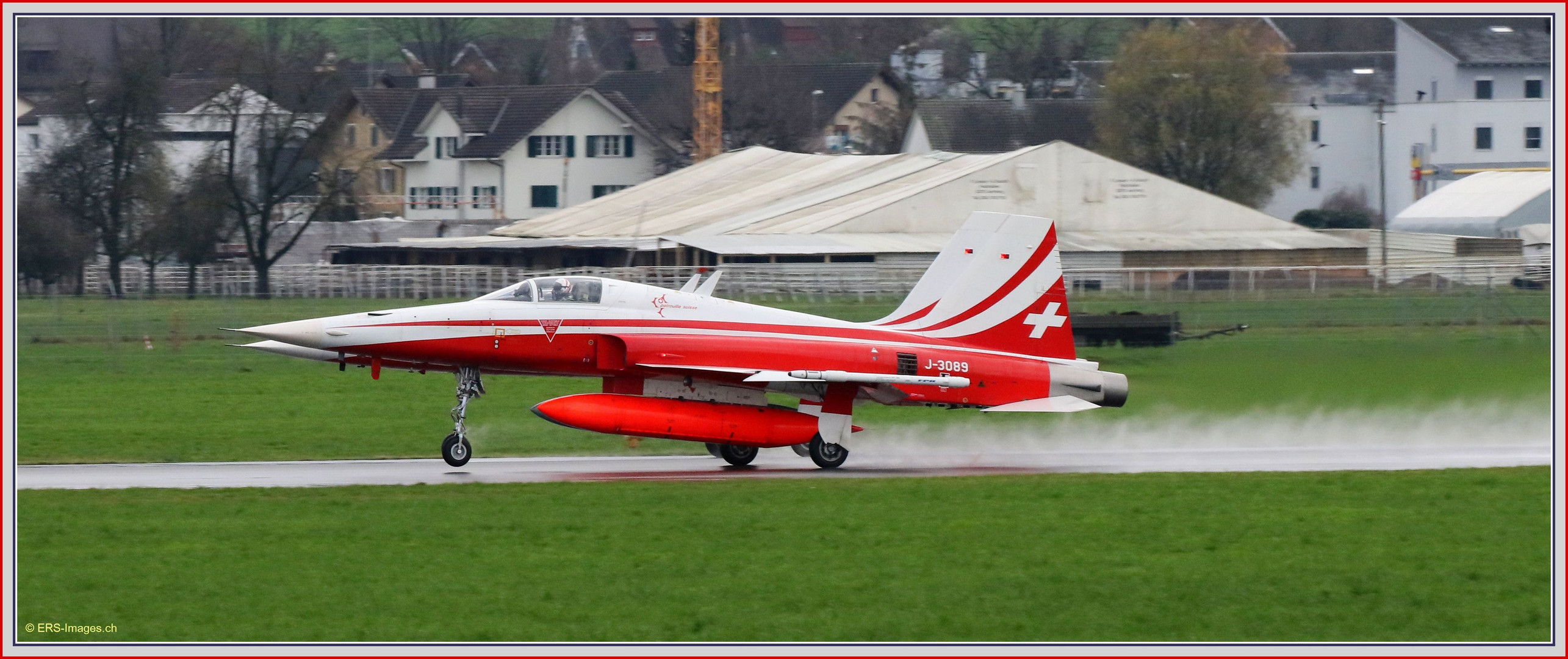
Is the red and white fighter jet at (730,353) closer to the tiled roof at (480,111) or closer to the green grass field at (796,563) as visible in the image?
the green grass field at (796,563)

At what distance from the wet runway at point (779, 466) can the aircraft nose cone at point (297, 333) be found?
1536 mm

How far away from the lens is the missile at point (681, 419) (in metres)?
17.6

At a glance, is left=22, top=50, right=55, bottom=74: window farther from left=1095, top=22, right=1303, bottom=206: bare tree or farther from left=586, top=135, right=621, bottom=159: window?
left=1095, top=22, right=1303, bottom=206: bare tree

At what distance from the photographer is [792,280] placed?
38406 millimetres

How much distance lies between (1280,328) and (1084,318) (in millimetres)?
4357

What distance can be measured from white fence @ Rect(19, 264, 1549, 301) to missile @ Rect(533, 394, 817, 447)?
16497mm

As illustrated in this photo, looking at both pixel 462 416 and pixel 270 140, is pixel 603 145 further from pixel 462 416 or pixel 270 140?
pixel 462 416

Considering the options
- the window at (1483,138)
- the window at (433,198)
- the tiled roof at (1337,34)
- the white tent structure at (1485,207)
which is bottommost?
the white tent structure at (1485,207)

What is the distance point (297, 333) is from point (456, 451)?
226 cm

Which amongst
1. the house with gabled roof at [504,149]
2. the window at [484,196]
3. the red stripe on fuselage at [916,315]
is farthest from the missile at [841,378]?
the window at [484,196]

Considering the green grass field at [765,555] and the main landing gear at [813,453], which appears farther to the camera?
the main landing gear at [813,453]

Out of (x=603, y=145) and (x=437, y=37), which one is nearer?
(x=603, y=145)

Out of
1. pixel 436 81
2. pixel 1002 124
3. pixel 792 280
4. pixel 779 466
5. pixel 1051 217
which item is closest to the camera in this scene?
pixel 779 466

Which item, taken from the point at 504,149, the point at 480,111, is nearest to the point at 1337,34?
the point at 504,149
